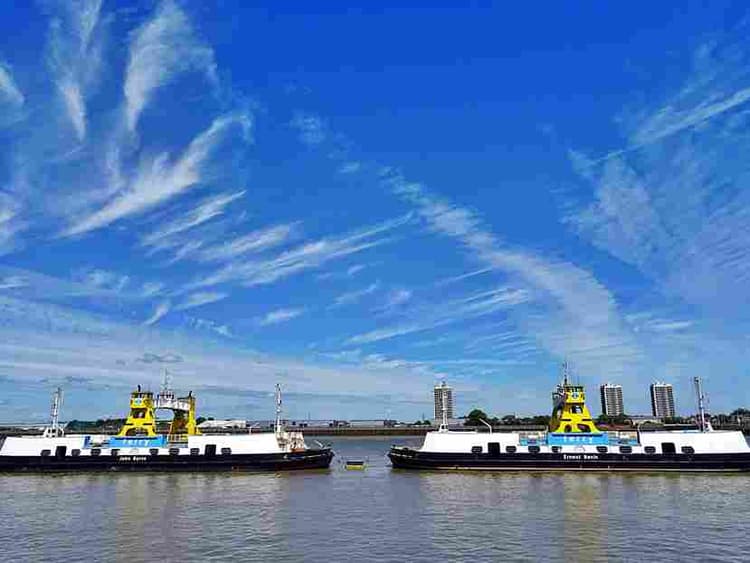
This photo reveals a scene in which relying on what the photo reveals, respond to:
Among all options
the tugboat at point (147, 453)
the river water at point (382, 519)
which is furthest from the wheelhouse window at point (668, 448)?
the tugboat at point (147, 453)

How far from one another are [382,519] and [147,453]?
33527 mm

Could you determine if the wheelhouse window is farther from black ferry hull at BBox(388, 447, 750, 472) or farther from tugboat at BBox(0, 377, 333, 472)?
tugboat at BBox(0, 377, 333, 472)

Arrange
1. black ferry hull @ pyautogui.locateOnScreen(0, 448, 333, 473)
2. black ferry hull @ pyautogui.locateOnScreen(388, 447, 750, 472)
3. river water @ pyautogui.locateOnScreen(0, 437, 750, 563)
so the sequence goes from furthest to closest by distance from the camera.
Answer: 1. black ferry hull @ pyautogui.locateOnScreen(0, 448, 333, 473)
2. black ferry hull @ pyautogui.locateOnScreen(388, 447, 750, 472)
3. river water @ pyautogui.locateOnScreen(0, 437, 750, 563)

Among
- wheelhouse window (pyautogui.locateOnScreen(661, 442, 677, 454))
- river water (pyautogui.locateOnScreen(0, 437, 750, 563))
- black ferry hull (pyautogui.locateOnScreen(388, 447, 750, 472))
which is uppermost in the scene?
wheelhouse window (pyautogui.locateOnScreen(661, 442, 677, 454))

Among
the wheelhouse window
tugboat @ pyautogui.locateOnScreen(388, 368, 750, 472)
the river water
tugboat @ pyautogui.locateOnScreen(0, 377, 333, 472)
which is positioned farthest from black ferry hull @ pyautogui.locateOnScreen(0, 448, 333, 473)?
the wheelhouse window

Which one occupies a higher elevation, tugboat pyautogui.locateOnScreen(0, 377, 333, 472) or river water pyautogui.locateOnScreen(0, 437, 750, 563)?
tugboat pyautogui.locateOnScreen(0, 377, 333, 472)

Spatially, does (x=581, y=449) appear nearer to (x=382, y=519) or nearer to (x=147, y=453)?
(x=382, y=519)

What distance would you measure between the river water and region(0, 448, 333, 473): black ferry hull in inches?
186

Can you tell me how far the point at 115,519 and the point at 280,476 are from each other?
74.4ft


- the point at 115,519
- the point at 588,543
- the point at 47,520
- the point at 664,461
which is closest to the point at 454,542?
the point at 588,543

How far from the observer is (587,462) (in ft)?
188

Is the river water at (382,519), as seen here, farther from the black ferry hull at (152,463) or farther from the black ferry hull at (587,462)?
the black ferry hull at (152,463)

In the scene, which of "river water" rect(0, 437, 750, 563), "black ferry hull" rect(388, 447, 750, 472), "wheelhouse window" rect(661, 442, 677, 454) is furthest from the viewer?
"wheelhouse window" rect(661, 442, 677, 454)

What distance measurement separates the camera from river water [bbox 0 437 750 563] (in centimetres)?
2791
